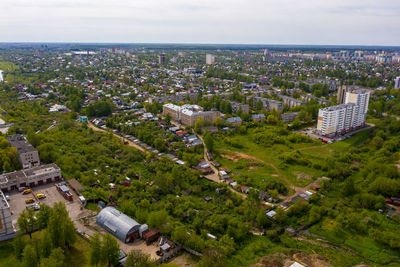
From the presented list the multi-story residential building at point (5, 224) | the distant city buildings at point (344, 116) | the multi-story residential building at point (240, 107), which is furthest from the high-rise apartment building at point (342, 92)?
the multi-story residential building at point (5, 224)

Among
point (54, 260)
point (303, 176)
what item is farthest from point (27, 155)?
point (303, 176)

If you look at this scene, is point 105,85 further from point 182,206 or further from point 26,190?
point 182,206

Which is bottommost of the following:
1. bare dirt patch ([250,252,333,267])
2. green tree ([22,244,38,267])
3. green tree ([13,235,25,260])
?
bare dirt patch ([250,252,333,267])

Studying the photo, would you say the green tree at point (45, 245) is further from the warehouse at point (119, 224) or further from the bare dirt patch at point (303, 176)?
the bare dirt patch at point (303, 176)

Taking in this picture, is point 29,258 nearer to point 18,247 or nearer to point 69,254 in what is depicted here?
point 18,247

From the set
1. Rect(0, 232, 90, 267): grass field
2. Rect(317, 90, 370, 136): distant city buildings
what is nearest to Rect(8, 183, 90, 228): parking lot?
Rect(0, 232, 90, 267): grass field

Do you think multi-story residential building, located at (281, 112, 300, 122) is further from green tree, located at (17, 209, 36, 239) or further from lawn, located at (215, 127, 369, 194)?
green tree, located at (17, 209, 36, 239)
